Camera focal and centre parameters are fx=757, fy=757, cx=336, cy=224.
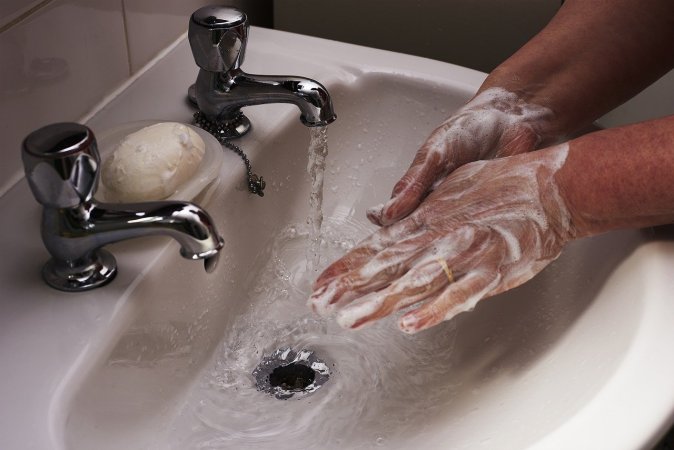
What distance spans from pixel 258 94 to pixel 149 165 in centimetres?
15

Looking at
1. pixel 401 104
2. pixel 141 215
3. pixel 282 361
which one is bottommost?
pixel 282 361

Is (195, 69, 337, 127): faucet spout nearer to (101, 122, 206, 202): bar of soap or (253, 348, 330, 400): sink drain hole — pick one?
(101, 122, 206, 202): bar of soap

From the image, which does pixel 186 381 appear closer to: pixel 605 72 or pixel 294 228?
pixel 294 228

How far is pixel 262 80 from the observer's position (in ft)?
2.31

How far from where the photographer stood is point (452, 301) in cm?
57

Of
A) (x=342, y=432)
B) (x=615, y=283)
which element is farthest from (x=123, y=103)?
(x=615, y=283)

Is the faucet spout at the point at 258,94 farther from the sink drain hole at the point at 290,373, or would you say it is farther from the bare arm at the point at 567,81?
the sink drain hole at the point at 290,373

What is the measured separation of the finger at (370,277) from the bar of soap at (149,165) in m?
0.15

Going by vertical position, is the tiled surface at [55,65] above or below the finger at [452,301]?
above

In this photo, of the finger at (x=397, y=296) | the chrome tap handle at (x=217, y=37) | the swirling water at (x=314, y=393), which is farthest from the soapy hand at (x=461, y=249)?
the chrome tap handle at (x=217, y=37)

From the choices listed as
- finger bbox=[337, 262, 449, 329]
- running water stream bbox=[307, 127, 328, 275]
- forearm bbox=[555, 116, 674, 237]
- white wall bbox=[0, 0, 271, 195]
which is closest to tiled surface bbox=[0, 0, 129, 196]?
white wall bbox=[0, 0, 271, 195]

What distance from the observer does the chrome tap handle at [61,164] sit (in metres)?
0.49

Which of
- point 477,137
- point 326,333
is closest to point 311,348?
point 326,333

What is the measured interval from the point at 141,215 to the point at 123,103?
11.9 inches
